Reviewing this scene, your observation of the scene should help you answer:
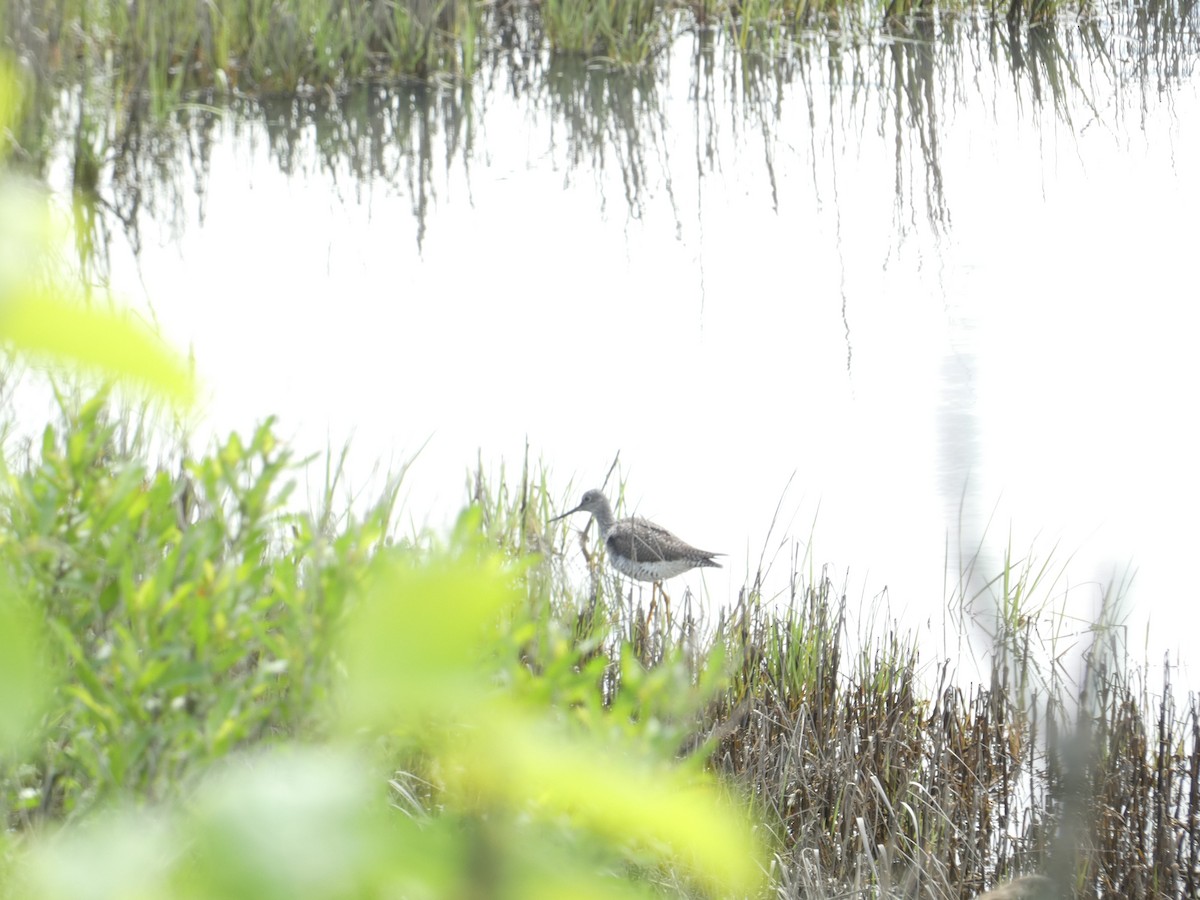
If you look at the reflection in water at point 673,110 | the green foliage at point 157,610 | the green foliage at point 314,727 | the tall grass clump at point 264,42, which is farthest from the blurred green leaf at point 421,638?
the tall grass clump at point 264,42

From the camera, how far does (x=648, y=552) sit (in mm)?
4414

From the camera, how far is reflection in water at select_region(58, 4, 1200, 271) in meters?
8.22

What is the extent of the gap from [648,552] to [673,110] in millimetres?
5801

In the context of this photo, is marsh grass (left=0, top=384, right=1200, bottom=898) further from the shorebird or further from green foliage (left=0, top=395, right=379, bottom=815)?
the shorebird

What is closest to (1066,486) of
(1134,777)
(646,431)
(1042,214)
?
(646,431)

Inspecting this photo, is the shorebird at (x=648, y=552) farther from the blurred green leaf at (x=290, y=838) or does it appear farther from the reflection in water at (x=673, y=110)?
the blurred green leaf at (x=290, y=838)

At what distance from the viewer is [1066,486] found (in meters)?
5.11

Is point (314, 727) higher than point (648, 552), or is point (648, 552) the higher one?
point (314, 727)

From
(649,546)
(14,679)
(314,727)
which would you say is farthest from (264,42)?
(14,679)

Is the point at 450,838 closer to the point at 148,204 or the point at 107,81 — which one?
the point at 148,204

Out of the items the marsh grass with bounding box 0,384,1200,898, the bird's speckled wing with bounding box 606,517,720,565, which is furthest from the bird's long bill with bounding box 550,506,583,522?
the marsh grass with bounding box 0,384,1200,898

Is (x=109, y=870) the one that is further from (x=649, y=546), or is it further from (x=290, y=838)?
(x=649, y=546)

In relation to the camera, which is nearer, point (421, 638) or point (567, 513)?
point (421, 638)

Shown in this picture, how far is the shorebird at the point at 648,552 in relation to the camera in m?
4.37
